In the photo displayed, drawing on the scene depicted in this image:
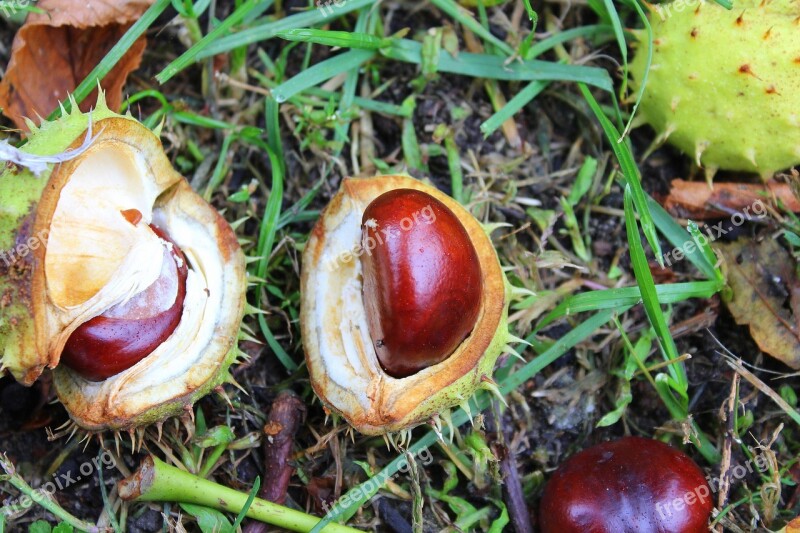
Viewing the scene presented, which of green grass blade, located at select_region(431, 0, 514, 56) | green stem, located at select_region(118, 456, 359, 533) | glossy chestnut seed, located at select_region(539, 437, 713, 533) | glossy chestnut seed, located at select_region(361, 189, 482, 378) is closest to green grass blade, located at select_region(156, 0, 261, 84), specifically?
green grass blade, located at select_region(431, 0, 514, 56)

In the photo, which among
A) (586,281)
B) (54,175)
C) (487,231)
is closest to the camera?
(54,175)

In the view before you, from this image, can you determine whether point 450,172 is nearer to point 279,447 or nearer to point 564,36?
point 564,36

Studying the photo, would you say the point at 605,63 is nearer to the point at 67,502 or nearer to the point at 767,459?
the point at 767,459

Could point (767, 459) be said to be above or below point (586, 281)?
below

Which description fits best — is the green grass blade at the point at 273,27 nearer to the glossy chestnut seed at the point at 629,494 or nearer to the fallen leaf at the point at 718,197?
the fallen leaf at the point at 718,197

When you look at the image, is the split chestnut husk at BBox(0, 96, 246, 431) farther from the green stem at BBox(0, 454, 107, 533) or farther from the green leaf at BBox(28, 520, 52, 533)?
the green leaf at BBox(28, 520, 52, 533)

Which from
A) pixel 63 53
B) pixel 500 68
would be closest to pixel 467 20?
pixel 500 68

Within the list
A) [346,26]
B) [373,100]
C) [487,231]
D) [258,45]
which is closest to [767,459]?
[487,231]
